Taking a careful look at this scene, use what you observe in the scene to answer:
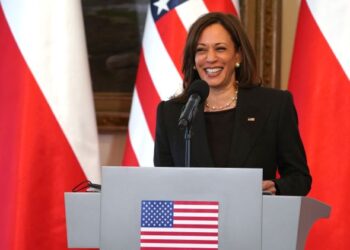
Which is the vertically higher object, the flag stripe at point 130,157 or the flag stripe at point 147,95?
the flag stripe at point 147,95

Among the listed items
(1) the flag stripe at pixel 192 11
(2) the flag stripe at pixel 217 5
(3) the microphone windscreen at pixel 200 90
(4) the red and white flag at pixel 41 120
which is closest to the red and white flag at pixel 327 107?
(2) the flag stripe at pixel 217 5

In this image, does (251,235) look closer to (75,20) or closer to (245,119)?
(245,119)

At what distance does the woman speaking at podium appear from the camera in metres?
2.14

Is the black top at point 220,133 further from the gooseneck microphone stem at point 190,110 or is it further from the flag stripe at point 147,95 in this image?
the flag stripe at point 147,95

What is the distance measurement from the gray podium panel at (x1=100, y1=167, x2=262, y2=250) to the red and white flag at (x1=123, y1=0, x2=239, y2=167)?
155 cm

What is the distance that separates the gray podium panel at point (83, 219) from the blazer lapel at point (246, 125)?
67cm

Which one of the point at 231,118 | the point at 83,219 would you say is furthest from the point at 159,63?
the point at 83,219

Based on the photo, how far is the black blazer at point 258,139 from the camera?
213cm

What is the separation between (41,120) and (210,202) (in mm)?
1509

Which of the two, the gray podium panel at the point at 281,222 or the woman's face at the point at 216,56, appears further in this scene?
the woman's face at the point at 216,56

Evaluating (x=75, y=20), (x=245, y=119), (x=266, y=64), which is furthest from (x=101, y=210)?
(x=266, y=64)

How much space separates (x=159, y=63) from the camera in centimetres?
315

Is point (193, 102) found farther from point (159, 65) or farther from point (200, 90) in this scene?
point (159, 65)

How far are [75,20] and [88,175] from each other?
0.70 metres
